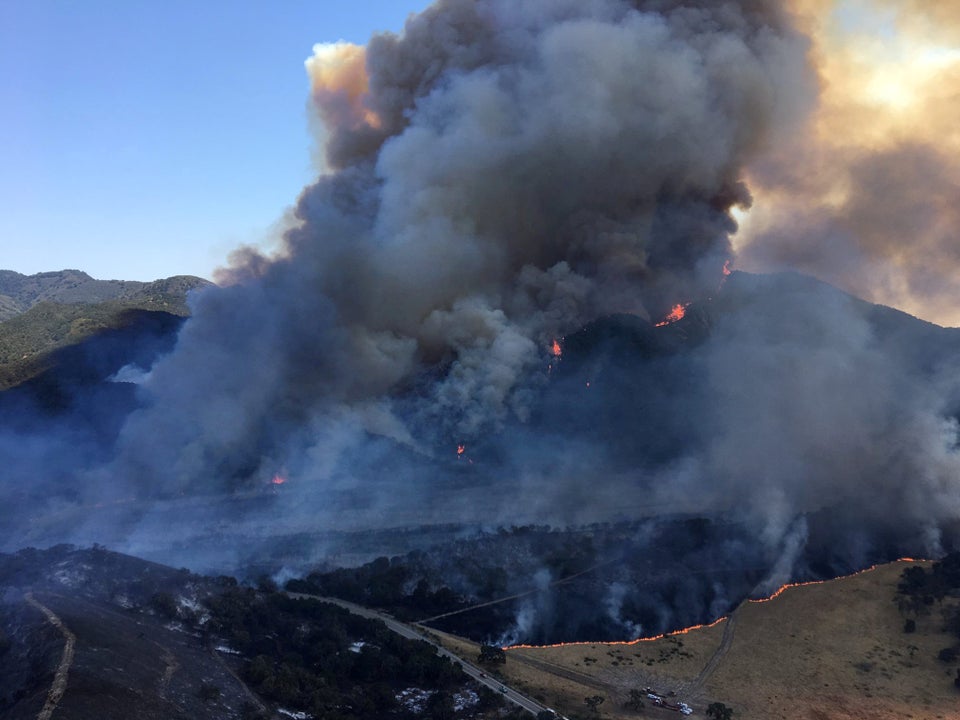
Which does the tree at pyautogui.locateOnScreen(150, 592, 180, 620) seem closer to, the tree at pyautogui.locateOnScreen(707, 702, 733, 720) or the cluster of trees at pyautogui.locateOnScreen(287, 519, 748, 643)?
the cluster of trees at pyautogui.locateOnScreen(287, 519, 748, 643)

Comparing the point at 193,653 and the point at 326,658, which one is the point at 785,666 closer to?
the point at 326,658

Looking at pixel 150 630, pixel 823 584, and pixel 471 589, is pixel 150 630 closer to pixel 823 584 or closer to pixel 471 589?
pixel 471 589

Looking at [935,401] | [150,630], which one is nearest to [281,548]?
[150,630]

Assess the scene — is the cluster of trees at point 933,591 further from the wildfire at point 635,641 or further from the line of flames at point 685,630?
the wildfire at point 635,641

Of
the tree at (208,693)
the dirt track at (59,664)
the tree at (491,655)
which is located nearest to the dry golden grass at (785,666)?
the tree at (491,655)

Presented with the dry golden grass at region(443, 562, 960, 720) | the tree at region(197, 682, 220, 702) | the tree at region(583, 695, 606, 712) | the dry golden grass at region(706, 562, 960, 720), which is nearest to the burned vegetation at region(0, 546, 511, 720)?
the tree at region(197, 682, 220, 702)

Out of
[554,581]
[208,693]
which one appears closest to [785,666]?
[554,581]
